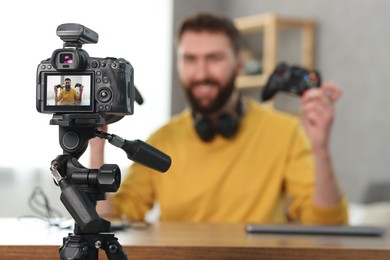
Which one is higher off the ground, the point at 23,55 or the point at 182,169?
the point at 23,55

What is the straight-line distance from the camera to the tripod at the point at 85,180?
100cm

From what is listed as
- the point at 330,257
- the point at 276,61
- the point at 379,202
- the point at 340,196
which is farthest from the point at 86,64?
the point at 276,61

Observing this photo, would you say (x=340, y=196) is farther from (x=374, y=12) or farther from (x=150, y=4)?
(x=150, y=4)

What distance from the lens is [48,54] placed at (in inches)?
177

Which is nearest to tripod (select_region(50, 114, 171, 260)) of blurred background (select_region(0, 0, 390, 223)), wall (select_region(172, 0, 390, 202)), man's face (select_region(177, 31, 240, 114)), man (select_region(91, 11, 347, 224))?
man (select_region(91, 11, 347, 224))

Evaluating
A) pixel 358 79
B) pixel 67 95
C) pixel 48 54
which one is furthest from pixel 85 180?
pixel 48 54

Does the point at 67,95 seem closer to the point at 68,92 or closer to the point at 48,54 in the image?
the point at 68,92

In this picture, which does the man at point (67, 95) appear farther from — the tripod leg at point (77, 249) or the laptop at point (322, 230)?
the laptop at point (322, 230)

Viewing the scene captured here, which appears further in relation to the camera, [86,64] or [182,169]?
[182,169]

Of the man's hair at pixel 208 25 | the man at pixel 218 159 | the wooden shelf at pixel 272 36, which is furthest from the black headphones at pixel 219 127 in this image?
the wooden shelf at pixel 272 36

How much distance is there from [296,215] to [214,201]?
0.82 feet

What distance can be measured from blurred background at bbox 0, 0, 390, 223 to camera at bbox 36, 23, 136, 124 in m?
2.32

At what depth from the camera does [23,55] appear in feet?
14.0

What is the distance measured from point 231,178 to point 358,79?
1606 mm
